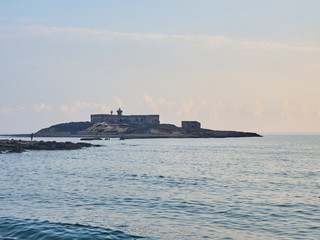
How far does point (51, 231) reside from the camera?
16.0 m

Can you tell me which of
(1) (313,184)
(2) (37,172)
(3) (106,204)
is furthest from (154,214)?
(2) (37,172)

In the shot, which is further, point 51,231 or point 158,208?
point 158,208

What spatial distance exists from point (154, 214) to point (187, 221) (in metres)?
2.24

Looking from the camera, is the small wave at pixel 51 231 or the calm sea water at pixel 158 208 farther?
the calm sea water at pixel 158 208

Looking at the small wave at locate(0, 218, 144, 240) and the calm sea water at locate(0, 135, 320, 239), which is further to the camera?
the calm sea water at locate(0, 135, 320, 239)

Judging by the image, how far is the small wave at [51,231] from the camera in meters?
15.3

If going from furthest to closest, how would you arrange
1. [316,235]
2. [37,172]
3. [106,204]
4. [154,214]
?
[37,172], [106,204], [154,214], [316,235]

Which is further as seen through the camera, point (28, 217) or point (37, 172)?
point (37, 172)

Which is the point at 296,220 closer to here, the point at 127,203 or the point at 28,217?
the point at 127,203

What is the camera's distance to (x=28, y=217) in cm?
1878

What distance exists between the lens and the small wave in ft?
50.3

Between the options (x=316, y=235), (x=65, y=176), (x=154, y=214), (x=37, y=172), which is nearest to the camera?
(x=316, y=235)

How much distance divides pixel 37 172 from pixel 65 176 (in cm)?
502

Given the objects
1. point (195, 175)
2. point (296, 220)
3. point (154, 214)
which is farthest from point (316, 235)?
point (195, 175)
